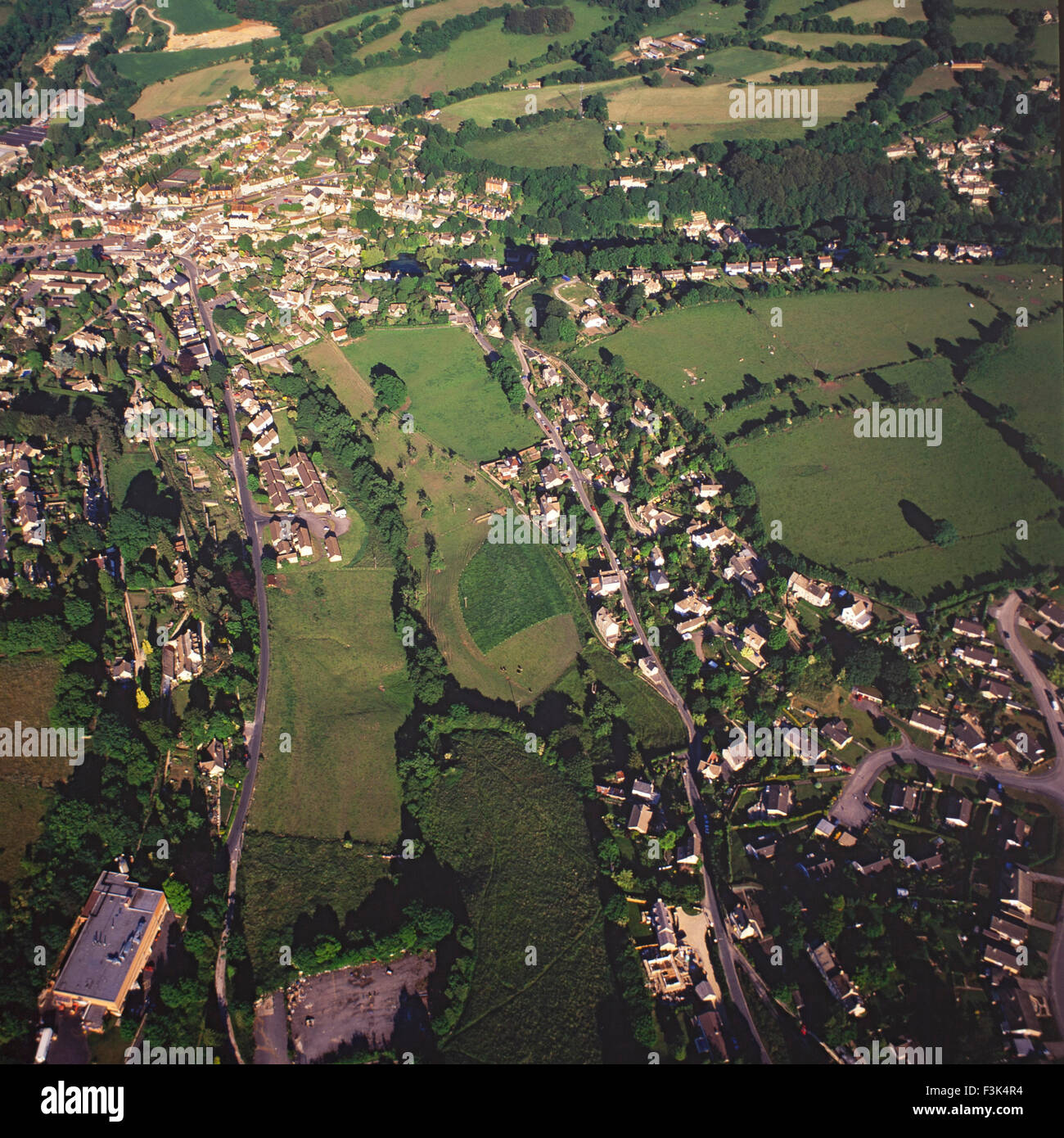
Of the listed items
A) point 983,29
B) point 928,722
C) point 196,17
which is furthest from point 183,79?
point 928,722

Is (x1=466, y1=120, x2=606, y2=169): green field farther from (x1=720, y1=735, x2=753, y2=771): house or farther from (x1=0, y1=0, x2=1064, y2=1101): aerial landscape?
(x1=720, y1=735, x2=753, y2=771): house

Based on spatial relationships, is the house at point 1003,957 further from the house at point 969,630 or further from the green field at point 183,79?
the green field at point 183,79

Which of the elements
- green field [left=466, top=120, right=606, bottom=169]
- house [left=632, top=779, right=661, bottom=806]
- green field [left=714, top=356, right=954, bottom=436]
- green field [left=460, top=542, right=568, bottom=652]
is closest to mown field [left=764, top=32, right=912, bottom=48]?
green field [left=466, top=120, right=606, bottom=169]

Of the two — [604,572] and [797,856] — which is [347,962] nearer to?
[797,856]

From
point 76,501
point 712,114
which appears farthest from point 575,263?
point 76,501

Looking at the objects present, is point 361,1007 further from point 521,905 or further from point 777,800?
point 777,800

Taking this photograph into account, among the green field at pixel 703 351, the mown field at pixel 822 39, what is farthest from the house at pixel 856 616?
the mown field at pixel 822 39
